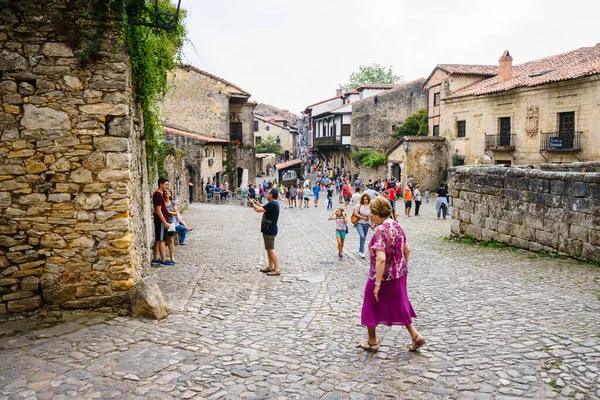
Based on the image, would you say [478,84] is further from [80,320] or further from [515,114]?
[80,320]

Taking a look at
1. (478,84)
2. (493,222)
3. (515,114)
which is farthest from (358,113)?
(493,222)

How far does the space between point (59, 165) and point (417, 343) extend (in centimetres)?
442

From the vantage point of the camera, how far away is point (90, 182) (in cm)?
581

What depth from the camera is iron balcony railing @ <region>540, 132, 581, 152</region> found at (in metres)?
24.0

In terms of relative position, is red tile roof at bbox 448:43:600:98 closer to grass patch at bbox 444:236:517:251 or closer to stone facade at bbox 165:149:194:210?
grass patch at bbox 444:236:517:251

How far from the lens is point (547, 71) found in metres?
27.6

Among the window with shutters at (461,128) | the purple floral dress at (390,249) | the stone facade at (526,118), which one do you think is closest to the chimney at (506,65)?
the stone facade at (526,118)

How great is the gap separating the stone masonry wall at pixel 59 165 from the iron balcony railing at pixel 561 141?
2372cm

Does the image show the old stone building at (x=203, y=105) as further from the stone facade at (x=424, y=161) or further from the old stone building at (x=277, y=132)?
the old stone building at (x=277, y=132)

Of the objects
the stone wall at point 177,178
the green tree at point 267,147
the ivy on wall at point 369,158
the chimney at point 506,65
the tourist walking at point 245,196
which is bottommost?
the tourist walking at point 245,196

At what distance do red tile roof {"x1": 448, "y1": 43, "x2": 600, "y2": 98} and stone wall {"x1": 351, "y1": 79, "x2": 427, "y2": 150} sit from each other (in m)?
10.9

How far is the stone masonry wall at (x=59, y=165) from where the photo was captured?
18.3ft

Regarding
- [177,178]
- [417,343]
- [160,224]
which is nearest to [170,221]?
[160,224]

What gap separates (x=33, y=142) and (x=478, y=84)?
31.5 metres
